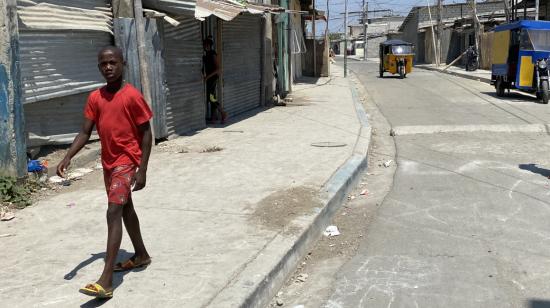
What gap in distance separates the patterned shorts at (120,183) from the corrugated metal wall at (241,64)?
952 centimetres

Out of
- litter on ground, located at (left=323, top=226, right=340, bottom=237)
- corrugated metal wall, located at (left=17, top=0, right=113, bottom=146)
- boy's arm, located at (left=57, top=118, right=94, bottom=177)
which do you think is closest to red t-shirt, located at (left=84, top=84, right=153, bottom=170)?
boy's arm, located at (left=57, top=118, right=94, bottom=177)

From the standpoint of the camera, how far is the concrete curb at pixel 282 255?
12.6 ft

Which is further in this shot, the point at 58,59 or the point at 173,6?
the point at 173,6

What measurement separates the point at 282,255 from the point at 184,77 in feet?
23.1

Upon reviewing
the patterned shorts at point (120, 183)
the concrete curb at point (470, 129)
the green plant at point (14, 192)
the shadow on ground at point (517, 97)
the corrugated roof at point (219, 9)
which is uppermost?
the corrugated roof at point (219, 9)

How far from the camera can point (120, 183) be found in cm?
383

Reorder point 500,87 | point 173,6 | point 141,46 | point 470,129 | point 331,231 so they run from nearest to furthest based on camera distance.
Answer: point 331,231
point 141,46
point 173,6
point 470,129
point 500,87

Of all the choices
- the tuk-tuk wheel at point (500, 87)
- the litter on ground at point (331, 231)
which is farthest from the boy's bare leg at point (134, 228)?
the tuk-tuk wheel at point (500, 87)

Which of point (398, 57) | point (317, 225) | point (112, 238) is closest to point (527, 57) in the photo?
point (317, 225)

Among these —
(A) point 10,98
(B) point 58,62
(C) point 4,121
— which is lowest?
(C) point 4,121

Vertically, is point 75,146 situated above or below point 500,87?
above

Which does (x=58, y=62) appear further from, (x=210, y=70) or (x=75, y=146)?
(x=210, y=70)

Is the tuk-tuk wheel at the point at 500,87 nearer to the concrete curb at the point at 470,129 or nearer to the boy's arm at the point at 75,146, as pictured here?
the concrete curb at the point at 470,129

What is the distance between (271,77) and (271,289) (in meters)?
12.9
